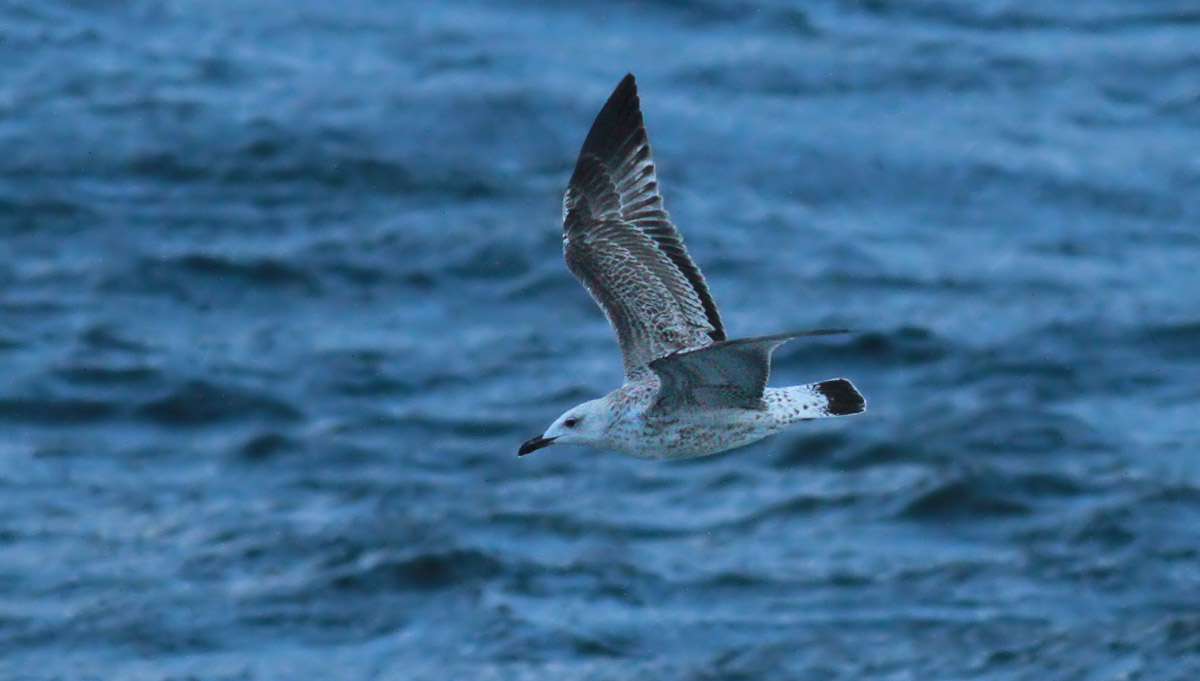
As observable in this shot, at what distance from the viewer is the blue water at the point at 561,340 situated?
55.1 ft

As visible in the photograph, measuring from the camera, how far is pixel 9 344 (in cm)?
1931

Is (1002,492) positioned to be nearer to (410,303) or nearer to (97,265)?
(410,303)

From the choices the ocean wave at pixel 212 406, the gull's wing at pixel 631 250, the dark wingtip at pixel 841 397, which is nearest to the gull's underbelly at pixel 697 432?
the dark wingtip at pixel 841 397

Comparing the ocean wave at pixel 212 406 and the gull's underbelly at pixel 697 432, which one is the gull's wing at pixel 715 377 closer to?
the gull's underbelly at pixel 697 432

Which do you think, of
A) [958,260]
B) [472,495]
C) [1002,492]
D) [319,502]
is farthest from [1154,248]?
[319,502]

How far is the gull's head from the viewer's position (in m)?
10.2

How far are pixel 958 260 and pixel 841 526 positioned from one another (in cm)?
358

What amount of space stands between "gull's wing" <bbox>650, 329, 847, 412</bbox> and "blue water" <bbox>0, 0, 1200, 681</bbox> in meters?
6.58

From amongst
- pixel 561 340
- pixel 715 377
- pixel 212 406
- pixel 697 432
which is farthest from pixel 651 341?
pixel 212 406

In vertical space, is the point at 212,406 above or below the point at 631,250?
below

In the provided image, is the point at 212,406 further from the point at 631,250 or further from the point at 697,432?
the point at 697,432

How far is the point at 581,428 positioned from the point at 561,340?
8929 millimetres

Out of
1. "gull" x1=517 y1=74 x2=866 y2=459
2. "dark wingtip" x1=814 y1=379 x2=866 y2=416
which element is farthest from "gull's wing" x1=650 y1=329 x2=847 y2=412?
"dark wingtip" x1=814 y1=379 x2=866 y2=416

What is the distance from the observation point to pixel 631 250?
1136 centimetres
